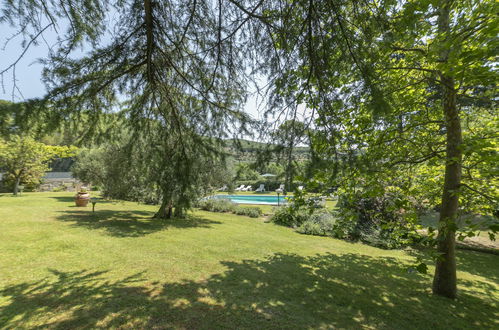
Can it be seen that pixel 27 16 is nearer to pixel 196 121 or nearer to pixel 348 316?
pixel 196 121

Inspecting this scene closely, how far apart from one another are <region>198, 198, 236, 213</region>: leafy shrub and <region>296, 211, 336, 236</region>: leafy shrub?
19.3ft

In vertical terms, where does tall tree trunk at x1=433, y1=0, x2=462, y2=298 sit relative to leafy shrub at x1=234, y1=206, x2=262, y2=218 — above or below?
above

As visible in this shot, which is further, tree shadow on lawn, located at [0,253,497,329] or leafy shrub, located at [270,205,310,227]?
leafy shrub, located at [270,205,310,227]

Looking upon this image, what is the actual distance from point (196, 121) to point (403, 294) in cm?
545

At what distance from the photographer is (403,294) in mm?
4727

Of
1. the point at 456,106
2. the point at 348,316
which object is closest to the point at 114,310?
the point at 348,316

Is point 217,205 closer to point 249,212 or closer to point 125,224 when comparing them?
point 249,212

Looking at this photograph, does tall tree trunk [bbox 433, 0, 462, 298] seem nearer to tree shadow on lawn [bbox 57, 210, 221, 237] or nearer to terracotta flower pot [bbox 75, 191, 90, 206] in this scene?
tree shadow on lawn [bbox 57, 210, 221, 237]

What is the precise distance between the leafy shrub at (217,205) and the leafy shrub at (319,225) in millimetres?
5876

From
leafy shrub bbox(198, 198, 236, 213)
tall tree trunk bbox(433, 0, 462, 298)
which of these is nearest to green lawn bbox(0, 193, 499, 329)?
tall tree trunk bbox(433, 0, 462, 298)

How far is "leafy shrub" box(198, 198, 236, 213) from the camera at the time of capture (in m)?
15.6

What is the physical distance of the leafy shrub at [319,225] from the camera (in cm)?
1035

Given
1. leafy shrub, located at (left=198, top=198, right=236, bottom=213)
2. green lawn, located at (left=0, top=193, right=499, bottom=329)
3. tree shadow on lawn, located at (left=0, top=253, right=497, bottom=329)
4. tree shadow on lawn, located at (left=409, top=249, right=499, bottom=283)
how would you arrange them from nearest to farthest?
tree shadow on lawn, located at (left=0, top=253, right=497, bottom=329), green lawn, located at (left=0, top=193, right=499, bottom=329), tree shadow on lawn, located at (left=409, top=249, right=499, bottom=283), leafy shrub, located at (left=198, top=198, right=236, bottom=213)

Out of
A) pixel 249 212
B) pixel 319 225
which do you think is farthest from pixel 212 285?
pixel 249 212
